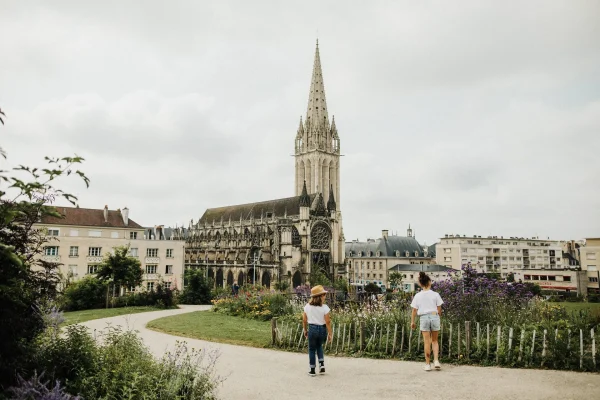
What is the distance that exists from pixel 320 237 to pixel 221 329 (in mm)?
51961

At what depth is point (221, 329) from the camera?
1689 centimetres

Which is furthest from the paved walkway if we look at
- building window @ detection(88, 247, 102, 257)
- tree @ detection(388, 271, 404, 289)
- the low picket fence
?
tree @ detection(388, 271, 404, 289)

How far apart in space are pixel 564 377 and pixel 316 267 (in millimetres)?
57146

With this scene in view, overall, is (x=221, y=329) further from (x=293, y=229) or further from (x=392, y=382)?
(x=293, y=229)

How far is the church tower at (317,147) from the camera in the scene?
3201 inches

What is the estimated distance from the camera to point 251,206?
7800 centimetres

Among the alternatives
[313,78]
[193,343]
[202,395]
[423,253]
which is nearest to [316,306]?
[202,395]

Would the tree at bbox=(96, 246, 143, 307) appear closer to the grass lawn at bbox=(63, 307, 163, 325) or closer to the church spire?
the grass lawn at bbox=(63, 307, 163, 325)

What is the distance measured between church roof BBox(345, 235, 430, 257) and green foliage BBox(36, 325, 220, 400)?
3329 inches

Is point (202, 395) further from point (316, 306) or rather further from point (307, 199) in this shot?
point (307, 199)

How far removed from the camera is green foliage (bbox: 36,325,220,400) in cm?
608

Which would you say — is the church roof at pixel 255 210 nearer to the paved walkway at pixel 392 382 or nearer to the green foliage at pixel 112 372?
the paved walkway at pixel 392 382

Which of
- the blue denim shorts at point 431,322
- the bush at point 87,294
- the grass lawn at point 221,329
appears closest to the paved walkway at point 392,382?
the blue denim shorts at point 431,322

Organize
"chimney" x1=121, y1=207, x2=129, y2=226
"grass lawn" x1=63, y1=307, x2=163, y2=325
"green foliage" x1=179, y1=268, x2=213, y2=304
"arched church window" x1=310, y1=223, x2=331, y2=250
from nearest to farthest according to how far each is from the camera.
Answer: "grass lawn" x1=63, y1=307, x2=163, y2=325 → "green foliage" x1=179, y1=268, x2=213, y2=304 → "chimney" x1=121, y1=207, x2=129, y2=226 → "arched church window" x1=310, y1=223, x2=331, y2=250
